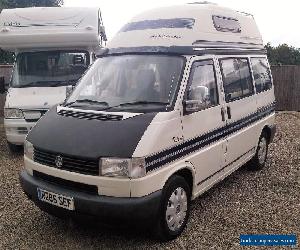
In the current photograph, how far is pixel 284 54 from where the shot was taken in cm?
2570

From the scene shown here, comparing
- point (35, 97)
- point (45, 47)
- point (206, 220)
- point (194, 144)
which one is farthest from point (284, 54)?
point (194, 144)

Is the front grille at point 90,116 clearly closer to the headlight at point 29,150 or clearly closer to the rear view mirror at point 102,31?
the headlight at point 29,150

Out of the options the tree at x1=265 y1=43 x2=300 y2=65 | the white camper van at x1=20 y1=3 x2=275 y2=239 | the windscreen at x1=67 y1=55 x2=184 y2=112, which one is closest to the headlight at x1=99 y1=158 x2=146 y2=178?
the white camper van at x1=20 y1=3 x2=275 y2=239

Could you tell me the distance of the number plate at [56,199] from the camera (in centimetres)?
386

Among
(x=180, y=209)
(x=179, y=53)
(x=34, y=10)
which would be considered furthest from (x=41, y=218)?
(x=34, y=10)

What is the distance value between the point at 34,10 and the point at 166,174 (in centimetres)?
602

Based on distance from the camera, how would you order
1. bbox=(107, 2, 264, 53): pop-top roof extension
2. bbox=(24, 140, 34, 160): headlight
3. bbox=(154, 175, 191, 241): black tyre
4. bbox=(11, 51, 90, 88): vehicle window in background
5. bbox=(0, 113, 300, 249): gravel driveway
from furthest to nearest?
bbox=(11, 51, 90, 88): vehicle window in background → bbox=(107, 2, 264, 53): pop-top roof extension → bbox=(24, 140, 34, 160): headlight → bbox=(0, 113, 300, 249): gravel driveway → bbox=(154, 175, 191, 241): black tyre

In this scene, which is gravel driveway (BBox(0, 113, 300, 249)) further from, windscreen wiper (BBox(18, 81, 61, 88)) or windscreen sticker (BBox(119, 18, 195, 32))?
windscreen sticker (BBox(119, 18, 195, 32))

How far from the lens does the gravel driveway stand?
4.27 m

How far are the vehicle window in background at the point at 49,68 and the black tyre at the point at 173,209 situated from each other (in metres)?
4.63

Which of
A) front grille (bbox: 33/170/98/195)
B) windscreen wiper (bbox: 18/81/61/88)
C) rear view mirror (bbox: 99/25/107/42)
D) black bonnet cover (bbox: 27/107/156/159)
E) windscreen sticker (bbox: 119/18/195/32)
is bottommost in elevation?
front grille (bbox: 33/170/98/195)

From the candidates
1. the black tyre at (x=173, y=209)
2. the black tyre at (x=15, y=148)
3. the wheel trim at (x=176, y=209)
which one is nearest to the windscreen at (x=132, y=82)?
the black tyre at (x=173, y=209)

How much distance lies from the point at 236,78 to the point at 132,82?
189 cm

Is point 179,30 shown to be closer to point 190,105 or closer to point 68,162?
point 190,105
